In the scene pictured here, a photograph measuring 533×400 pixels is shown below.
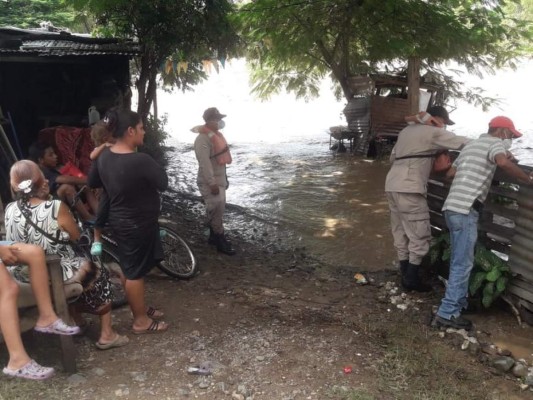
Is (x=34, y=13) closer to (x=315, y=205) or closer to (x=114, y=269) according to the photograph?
(x=315, y=205)

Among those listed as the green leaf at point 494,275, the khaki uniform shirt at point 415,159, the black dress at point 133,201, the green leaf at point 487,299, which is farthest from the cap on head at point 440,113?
the black dress at point 133,201

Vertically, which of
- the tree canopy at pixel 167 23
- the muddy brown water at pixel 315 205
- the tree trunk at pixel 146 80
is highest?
the tree canopy at pixel 167 23

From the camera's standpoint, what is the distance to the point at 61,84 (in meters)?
10.1

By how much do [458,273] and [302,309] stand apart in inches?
60.7

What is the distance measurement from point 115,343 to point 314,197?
686cm

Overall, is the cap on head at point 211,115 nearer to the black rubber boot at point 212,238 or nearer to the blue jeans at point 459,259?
the black rubber boot at point 212,238

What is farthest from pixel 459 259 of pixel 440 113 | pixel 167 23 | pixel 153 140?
pixel 153 140

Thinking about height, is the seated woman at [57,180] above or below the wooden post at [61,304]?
above

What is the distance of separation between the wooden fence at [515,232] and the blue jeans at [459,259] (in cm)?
44

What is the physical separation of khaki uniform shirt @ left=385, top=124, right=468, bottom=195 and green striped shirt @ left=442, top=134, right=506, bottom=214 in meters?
0.45

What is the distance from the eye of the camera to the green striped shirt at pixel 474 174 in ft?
13.9

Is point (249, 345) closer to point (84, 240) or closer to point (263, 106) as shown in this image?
point (84, 240)

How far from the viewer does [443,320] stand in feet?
14.8

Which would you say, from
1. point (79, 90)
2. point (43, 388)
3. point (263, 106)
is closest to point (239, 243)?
point (43, 388)
